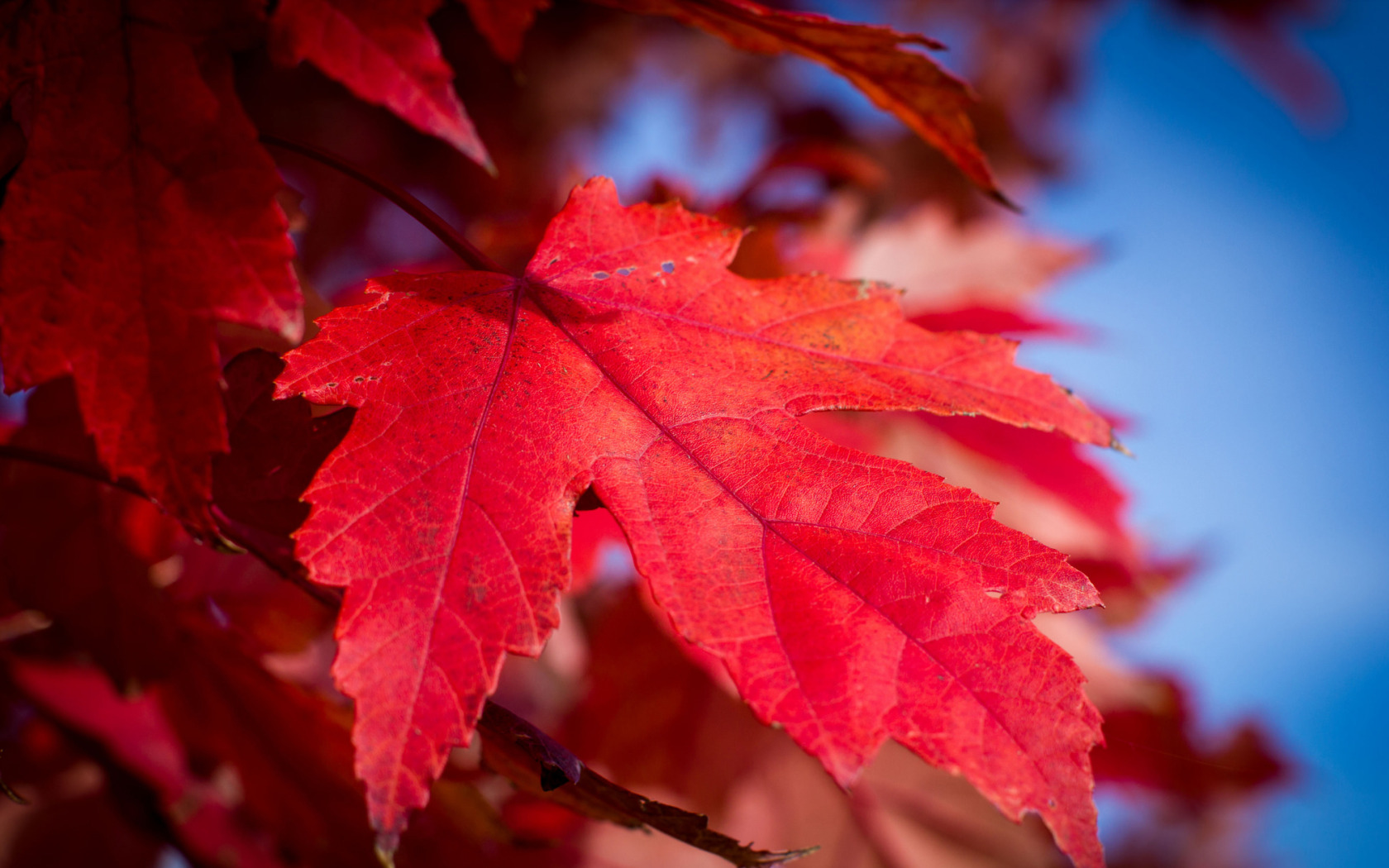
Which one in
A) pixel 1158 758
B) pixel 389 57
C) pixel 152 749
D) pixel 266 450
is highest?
pixel 389 57

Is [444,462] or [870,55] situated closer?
[444,462]

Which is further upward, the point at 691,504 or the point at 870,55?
the point at 870,55

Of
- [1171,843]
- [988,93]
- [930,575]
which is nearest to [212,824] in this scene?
[930,575]

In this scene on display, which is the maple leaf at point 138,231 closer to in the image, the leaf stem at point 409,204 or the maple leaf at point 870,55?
the leaf stem at point 409,204

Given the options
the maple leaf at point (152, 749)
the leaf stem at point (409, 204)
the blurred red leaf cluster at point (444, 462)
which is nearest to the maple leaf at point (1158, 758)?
the blurred red leaf cluster at point (444, 462)

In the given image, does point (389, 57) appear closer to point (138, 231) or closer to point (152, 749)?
point (138, 231)

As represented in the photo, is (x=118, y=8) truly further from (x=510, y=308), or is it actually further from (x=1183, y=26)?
(x=1183, y=26)

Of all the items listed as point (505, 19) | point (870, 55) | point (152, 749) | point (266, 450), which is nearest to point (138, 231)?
point (266, 450)
